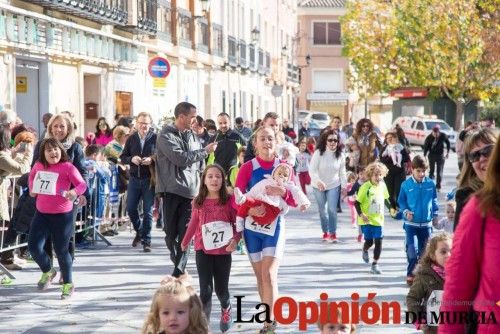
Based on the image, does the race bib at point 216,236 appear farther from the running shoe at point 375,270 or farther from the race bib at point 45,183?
the running shoe at point 375,270

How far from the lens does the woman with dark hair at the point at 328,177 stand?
16547 millimetres

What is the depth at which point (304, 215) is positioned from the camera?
70.8ft

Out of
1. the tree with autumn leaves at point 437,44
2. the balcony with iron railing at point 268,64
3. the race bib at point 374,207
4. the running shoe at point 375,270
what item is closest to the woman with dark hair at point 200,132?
the race bib at point 374,207

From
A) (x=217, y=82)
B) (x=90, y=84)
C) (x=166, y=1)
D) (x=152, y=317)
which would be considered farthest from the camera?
(x=217, y=82)

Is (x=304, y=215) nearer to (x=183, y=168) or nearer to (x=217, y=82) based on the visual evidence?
(x=183, y=168)

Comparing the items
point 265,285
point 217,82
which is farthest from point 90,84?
point 265,285

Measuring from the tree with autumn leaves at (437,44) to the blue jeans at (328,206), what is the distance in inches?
1381

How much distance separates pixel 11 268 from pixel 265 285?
4956 mm

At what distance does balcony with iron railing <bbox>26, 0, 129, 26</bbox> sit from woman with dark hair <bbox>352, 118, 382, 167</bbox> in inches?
299

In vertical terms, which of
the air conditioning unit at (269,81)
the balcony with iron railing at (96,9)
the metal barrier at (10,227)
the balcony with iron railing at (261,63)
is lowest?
the metal barrier at (10,227)

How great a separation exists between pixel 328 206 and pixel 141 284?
4796 millimetres

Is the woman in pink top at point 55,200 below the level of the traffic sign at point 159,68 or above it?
below

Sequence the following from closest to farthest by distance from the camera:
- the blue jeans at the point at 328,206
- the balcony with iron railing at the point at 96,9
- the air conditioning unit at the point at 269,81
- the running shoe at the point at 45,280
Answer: the running shoe at the point at 45,280, the blue jeans at the point at 328,206, the balcony with iron railing at the point at 96,9, the air conditioning unit at the point at 269,81

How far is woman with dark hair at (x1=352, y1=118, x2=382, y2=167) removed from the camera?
63.0 feet
